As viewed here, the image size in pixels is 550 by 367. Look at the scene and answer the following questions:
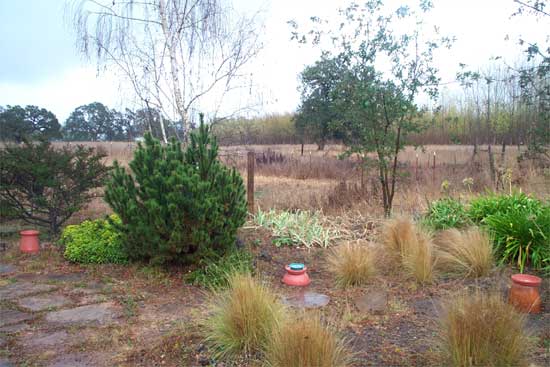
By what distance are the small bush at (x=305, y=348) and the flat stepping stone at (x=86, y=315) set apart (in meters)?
1.64

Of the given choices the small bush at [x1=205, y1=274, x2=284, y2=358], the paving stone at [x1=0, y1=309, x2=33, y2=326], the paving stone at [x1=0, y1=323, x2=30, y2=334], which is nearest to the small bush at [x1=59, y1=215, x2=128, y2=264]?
the paving stone at [x1=0, y1=309, x2=33, y2=326]

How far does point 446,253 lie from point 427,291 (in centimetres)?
65

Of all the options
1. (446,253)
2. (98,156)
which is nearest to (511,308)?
(446,253)

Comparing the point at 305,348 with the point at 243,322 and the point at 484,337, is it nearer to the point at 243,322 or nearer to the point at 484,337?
the point at 243,322

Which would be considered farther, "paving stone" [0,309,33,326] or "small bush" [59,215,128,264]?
"small bush" [59,215,128,264]

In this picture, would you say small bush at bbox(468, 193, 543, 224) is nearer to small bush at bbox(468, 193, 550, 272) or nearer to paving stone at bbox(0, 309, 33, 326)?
small bush at bbox(468, 193, 550, 272)

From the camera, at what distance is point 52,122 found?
15.3 m

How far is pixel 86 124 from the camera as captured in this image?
1981 cm

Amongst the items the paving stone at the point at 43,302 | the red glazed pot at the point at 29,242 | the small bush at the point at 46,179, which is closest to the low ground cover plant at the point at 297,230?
the small bush at the point at 46,179

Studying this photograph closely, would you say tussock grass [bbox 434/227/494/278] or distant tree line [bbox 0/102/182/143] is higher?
distant tree line [bbox 0/102/182/143]

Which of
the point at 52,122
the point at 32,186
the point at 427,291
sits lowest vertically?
the point at 427,291

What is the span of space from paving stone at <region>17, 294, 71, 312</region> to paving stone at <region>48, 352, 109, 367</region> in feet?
3.59

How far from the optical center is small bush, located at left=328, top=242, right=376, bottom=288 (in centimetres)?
414

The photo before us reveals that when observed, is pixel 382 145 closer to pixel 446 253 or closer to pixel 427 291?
pixel 446 253
